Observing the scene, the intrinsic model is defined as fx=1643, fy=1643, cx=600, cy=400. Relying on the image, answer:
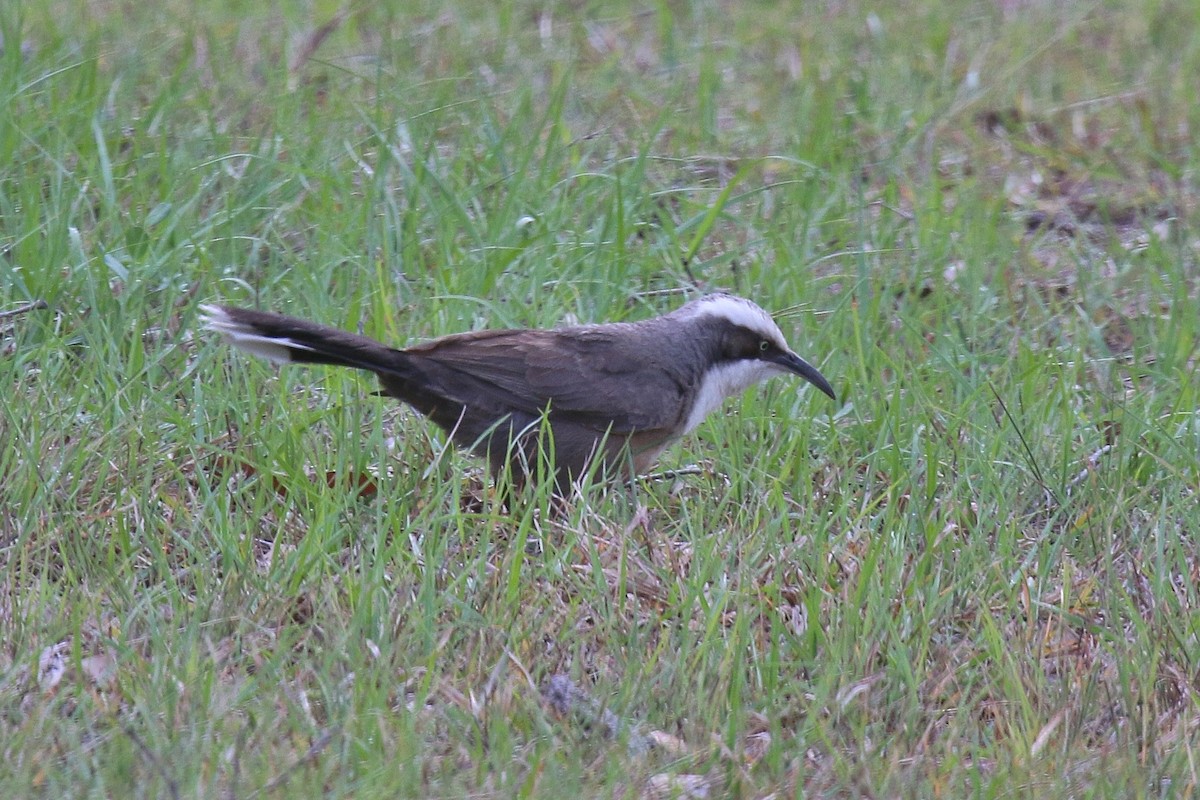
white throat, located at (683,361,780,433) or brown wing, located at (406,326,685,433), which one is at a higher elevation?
brown wing, located at (406,326,685,433)

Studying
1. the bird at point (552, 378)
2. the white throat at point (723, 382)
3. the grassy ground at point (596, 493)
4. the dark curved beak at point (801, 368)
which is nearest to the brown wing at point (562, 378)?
the bird at point (552, 378)

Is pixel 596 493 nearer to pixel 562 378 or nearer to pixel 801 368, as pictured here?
pixel 562 378

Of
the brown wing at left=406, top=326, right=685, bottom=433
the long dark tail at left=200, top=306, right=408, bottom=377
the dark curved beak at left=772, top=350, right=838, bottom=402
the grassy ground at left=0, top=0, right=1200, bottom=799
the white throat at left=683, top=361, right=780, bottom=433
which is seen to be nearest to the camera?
the grassy ground at left=0, top=0, right=1200, bottom=799

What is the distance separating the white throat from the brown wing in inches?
4.6

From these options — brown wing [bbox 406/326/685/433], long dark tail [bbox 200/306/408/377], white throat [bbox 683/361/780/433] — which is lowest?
white throat [bbox 683/361/780/433]

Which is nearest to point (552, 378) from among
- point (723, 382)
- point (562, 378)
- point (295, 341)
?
point (562, 378)

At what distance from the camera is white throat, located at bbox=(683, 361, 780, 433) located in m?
5.37

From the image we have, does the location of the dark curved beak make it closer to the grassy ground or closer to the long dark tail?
the grassy ground

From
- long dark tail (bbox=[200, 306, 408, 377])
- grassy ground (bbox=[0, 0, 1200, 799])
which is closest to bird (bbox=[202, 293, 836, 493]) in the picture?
long dark tail (bbox=[200, 306, 408, 377])

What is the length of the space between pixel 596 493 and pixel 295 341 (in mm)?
1028

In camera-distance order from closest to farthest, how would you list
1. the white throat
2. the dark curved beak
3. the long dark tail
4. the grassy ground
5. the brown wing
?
the grassy ground
the long dark tail
the brown wing
the white throat
the dark curved beak

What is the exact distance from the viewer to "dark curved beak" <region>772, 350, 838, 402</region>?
548 cm

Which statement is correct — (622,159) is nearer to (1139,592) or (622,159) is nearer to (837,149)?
(837,149)

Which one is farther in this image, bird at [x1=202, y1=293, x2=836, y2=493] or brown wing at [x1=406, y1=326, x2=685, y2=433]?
brown wing at [x1=406, y1=326, x2=685, y2=433]
